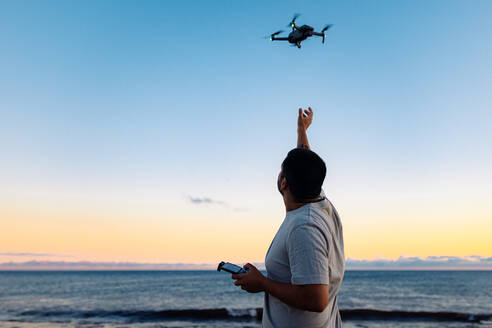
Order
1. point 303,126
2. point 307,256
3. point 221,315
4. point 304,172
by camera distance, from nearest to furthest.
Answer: point 307,256, point 304,172, point 303,126, point 221,315

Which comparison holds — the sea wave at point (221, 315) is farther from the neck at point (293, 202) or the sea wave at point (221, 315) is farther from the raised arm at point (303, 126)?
the neck at point (293, 202)

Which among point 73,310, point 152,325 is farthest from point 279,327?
point 73,310

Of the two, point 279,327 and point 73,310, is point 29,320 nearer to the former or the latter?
point 73,310

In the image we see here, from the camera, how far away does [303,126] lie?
271 cm

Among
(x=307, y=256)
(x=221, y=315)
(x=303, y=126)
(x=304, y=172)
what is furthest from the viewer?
(x=221, y=315)

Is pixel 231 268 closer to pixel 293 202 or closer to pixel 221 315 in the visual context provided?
pixel 293 202

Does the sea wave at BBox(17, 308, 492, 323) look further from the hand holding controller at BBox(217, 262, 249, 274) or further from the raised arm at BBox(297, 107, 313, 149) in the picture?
the hand holding controller at BBox(217, 262, 249, 274)

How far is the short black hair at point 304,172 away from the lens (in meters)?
1.81

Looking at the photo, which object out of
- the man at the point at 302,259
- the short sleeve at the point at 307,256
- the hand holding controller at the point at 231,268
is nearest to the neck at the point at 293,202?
the man at the point at 302,259

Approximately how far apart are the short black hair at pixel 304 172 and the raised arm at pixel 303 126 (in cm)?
75

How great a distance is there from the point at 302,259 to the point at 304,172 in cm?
41

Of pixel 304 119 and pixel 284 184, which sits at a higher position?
pixel 304 119

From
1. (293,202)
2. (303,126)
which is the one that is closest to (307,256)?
(293,202)

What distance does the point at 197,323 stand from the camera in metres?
19.3
